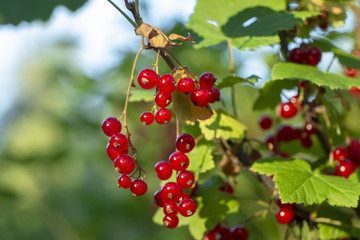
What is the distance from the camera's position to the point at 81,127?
408 cm

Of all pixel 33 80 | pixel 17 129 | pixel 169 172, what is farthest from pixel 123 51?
pixel 33 80

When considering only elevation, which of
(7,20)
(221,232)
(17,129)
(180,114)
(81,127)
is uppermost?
(7,20)

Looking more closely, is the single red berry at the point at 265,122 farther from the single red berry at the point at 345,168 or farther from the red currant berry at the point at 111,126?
the red currant berry at the point at 111,126

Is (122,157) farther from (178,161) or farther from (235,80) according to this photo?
(235,80)

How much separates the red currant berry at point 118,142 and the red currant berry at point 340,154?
921 millimetres

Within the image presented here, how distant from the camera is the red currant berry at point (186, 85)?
38.8 inches

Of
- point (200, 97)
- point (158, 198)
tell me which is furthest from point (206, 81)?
point (158, 198)

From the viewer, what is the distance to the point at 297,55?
5.28 feet

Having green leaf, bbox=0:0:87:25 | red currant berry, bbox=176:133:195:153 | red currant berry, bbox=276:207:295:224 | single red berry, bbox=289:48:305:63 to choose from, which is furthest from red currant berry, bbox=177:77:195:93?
green leaf, bbox=0:0:87:25

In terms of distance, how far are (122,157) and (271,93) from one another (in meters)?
0.92

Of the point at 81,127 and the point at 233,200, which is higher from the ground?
the point at 233,200

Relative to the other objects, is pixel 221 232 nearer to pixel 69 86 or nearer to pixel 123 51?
pixel 123 51

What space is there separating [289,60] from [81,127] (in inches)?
113

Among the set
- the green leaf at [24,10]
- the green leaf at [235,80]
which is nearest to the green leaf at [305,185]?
the green leaf at [235,80]
